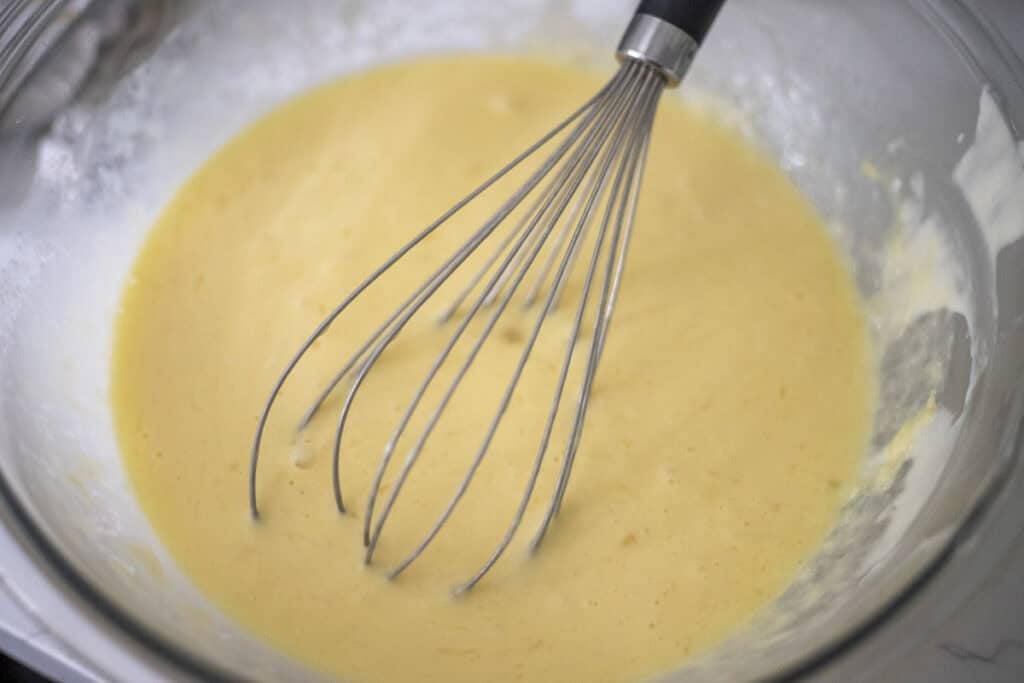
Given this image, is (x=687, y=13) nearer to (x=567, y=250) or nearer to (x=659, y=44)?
(x=659, y=44)

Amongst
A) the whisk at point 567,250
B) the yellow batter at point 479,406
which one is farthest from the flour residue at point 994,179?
the whisk at point 567,250

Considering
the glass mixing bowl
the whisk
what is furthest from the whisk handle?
the glass mixing bowl

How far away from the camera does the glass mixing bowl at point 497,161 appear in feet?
2.67

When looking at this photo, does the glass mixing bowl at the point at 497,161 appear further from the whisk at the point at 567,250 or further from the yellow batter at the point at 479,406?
the whisk at the point at 567,250

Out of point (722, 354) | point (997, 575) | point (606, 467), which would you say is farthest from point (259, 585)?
point (997, 575)

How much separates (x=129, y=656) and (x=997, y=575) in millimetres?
628

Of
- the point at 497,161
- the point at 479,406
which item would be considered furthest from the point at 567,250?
the point at 497,161

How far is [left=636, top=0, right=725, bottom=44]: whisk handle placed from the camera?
0.88 m

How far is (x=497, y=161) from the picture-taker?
1.24 m

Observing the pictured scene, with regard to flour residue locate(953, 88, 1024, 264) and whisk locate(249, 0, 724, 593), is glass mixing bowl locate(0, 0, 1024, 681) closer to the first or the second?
flour residue locate(953, 88, 1024, 264)

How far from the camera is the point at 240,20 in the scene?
4.17ft

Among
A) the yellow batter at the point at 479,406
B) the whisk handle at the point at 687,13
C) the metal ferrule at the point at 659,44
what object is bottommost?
the yellow batter at the point at 479,406

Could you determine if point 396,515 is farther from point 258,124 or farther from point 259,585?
point 258,124

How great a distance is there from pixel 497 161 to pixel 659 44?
37cm
